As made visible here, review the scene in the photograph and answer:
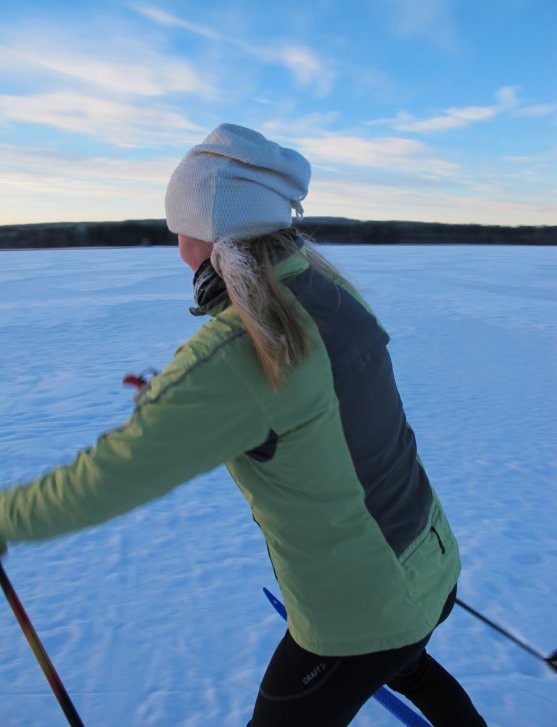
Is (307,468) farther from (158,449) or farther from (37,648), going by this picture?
(37,648)

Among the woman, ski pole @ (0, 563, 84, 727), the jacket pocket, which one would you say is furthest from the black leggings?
ski pole @ (0, 563, 84, 727)

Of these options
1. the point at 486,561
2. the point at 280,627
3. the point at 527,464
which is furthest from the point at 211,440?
the point at 527,464

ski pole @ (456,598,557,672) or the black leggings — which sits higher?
the black leggings

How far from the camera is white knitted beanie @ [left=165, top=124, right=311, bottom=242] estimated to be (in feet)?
3.78

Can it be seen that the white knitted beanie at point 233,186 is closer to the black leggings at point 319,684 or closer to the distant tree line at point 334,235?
the black leggings at point 319,684

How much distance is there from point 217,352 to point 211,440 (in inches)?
5.5

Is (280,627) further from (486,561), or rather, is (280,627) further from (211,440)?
(211,440)

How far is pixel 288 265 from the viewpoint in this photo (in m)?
1.11

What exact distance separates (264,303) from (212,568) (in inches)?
93.7

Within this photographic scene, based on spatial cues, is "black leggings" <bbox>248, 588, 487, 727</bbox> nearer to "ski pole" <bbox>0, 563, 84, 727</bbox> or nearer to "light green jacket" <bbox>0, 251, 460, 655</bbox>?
"light green jacket" <bbox>0, 251, 460, 655</bbox>

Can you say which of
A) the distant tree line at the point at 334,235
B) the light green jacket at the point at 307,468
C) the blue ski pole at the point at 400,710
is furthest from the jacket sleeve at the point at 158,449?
the distant tree line at the point at 334,235

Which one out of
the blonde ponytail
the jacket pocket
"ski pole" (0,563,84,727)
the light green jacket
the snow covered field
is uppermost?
the blonde ponytail

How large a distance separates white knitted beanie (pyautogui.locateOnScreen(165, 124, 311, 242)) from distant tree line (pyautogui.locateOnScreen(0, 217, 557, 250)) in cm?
3773

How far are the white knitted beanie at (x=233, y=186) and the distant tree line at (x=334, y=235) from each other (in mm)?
37728
